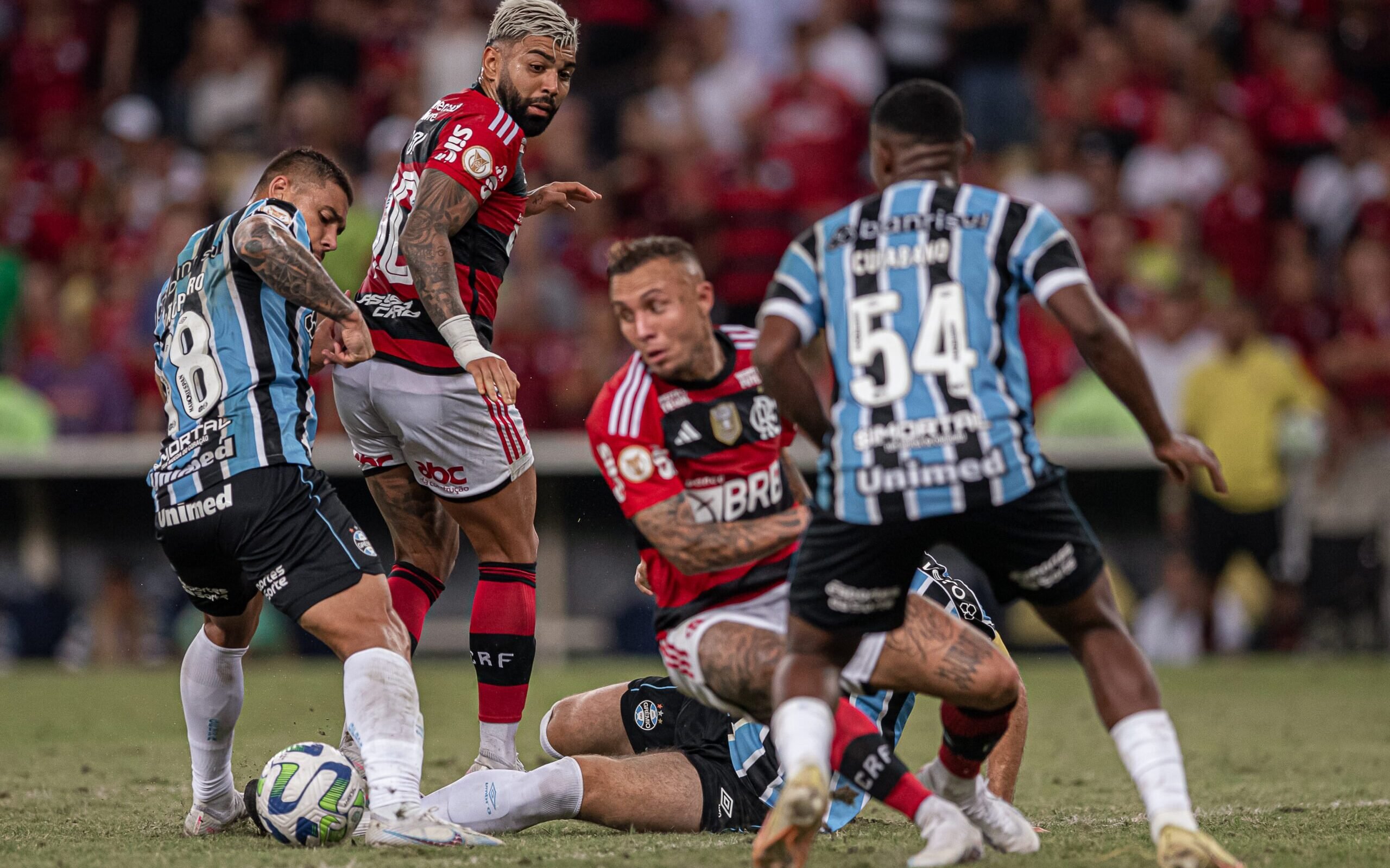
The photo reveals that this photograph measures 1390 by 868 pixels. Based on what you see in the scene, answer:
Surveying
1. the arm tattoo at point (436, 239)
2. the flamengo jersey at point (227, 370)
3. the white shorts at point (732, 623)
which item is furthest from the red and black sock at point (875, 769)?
the arm tattoo at point (436, 239)

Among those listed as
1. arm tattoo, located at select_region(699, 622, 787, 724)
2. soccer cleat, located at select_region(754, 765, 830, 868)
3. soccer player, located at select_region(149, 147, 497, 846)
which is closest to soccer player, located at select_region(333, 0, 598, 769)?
soccer player, located at select_region(149, 147, 497, 846)

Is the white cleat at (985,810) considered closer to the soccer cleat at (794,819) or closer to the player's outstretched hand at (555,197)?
the soccer cleat at (794,819)

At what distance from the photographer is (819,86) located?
1316 centimetres

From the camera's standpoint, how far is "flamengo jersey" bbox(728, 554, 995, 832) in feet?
15.9

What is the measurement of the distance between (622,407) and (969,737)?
1.32m

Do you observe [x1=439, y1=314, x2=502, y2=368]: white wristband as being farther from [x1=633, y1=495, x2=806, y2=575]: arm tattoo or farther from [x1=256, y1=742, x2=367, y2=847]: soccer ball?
[x1=256, y1=742, x2=367, y2=847]: soccer ball

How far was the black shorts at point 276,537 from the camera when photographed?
14.7ft

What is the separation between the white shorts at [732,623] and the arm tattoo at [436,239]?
142cm

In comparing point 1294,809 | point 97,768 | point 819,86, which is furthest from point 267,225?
point 819,86

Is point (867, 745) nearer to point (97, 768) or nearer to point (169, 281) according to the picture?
point (169, 281)

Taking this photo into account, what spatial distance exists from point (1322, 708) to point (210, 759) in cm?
603

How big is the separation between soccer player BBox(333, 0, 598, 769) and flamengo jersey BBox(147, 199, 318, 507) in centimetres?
61

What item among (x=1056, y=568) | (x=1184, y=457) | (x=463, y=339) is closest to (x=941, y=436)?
(x=1056, y=568)

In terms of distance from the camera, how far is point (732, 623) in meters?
4.30
